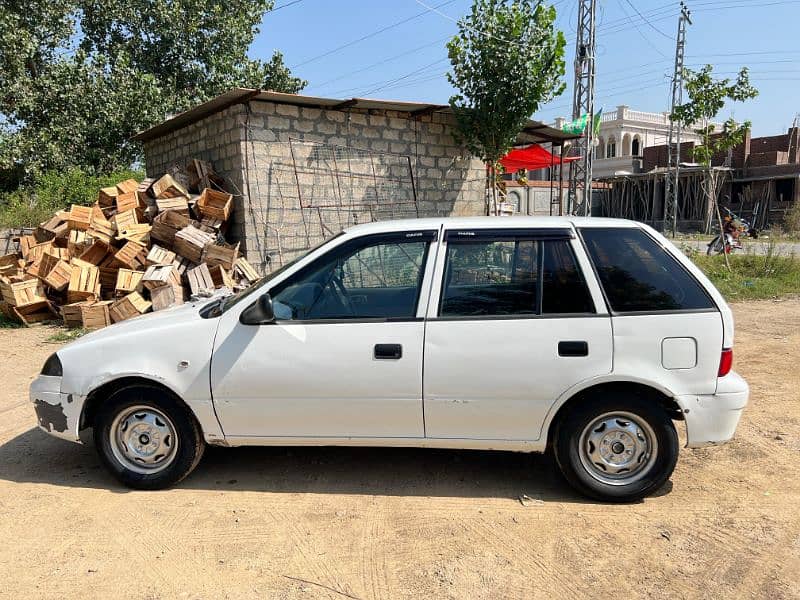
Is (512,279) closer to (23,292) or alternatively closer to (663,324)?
(663,324)

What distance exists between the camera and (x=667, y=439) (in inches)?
141

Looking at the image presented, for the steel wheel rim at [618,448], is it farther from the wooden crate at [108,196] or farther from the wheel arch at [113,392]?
the wooden crate at [108,196]

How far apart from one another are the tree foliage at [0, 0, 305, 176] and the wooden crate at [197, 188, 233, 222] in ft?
39.1

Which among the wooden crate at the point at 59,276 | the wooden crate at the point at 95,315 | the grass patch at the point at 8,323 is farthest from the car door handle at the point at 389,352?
the grass patch at the point at 8,323

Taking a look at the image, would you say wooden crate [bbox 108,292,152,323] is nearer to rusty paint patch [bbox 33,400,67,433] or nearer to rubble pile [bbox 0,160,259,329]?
rubble pile [bbox 0,160,259,329]

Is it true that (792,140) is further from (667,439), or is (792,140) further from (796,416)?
(667,439)

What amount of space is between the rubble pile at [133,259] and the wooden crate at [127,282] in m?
0.02

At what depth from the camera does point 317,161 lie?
35.4 ft

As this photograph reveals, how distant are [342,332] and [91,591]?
6.12 ft

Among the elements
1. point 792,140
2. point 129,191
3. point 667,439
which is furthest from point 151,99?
point 792,140

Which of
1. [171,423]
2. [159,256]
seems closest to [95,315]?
[159,256]

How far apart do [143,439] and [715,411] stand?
365 centimetres

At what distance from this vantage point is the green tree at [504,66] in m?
11.1

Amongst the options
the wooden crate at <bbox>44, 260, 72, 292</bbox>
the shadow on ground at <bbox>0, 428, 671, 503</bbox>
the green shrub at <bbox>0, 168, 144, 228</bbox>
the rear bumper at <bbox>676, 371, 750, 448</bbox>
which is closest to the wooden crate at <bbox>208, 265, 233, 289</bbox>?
the wooden crate at <bbox>44, 260, 72, 292</bbox>
